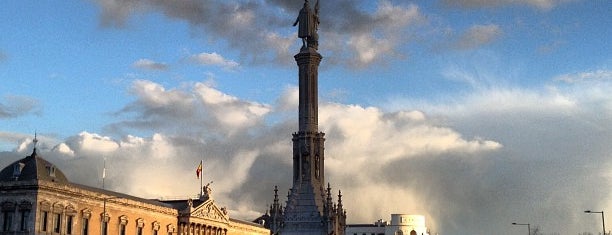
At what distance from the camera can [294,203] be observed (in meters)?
103

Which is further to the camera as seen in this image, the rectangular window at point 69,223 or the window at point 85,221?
the window at point 85,221

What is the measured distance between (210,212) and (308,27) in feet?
113

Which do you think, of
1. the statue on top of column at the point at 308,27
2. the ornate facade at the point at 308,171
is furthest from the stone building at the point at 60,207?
the statue on top of column at the point at 308,27

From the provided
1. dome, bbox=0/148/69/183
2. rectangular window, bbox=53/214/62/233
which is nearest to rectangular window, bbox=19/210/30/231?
rectangular window, bbox=53/214/62/233

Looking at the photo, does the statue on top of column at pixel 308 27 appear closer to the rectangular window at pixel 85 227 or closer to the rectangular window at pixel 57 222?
the rectangular window at pixel 85 227

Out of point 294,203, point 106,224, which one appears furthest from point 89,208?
point 294,203

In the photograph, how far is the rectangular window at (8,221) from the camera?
79.8 meters

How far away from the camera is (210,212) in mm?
119625

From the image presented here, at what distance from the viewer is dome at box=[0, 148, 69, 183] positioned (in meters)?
81.5

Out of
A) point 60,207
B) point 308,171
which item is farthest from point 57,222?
point 308,171

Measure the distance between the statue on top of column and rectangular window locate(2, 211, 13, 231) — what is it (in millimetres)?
48756

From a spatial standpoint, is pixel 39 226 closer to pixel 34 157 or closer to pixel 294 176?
pixel 34 157

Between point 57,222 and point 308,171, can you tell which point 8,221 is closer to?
point 57,222

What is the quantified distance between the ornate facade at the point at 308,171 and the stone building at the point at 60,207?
18309 millimetres
